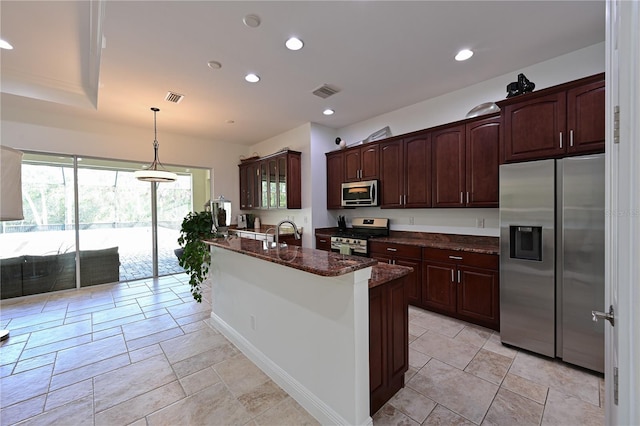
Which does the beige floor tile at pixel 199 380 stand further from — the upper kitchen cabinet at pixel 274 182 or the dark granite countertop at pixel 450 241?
the upper kitchen cabinet at pixel 274 182

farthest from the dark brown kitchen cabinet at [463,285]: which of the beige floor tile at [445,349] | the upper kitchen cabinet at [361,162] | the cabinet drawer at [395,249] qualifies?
the upper kitchen cabinet at [361,162]

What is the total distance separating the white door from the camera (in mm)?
634

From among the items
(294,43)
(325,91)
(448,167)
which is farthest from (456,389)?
(325,91)

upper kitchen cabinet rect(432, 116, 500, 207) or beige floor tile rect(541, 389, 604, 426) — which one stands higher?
upper kitchen cabinet rect(432, 116, 500, 207)

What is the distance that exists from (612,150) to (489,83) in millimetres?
3047

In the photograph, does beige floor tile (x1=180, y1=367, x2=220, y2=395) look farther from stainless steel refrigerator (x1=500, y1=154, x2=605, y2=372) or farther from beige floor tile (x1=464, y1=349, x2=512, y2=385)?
stainless steel refrigerator (x1=500, y1=154, x2=605, y2=372)

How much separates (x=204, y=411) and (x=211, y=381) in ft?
1.03

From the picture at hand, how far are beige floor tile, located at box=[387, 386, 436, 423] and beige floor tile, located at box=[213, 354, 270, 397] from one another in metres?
1.03

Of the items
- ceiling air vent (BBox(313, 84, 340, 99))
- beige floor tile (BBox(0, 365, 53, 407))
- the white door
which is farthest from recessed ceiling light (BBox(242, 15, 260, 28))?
beige floor tile (BBox(0, 365, 53, 407))

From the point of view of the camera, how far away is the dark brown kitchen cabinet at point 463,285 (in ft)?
8.95

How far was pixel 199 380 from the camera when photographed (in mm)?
2074

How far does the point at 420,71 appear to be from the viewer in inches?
116

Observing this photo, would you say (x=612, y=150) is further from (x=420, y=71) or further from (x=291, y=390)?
(x=420, y=71)

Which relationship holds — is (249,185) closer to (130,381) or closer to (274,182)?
(274,182)
